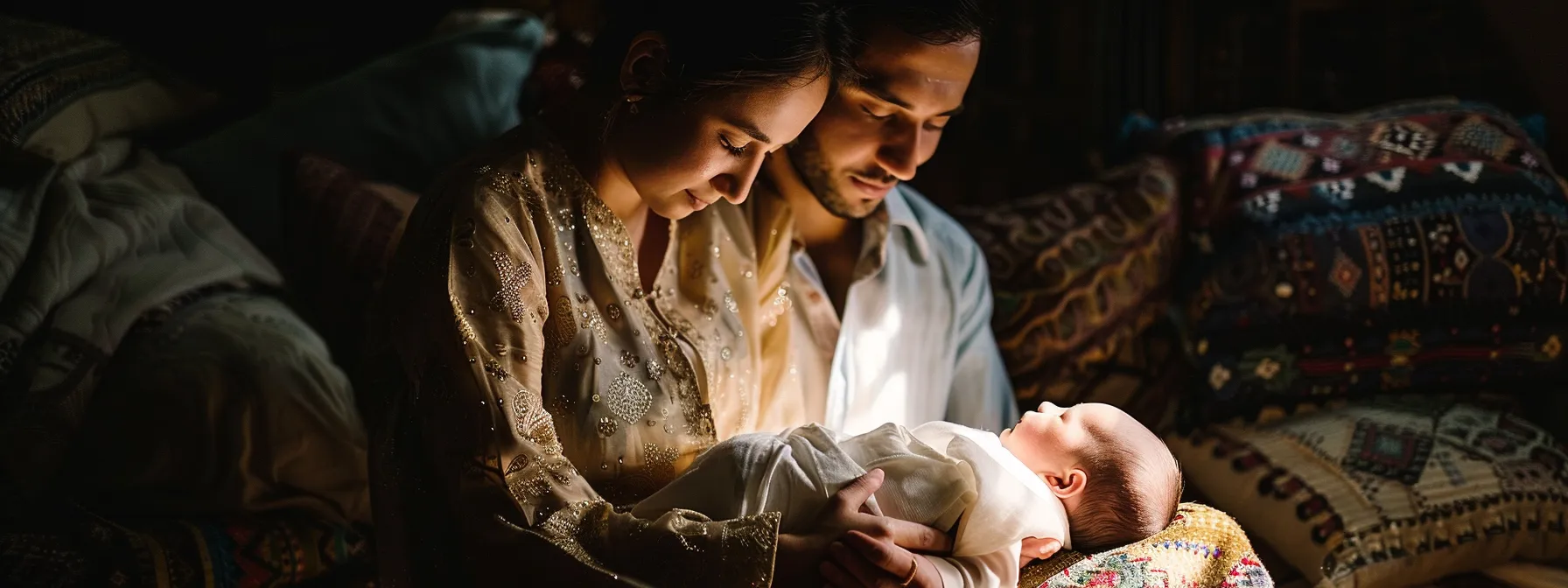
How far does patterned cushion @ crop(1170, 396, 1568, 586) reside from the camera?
184 cm

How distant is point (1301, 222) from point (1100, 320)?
368 mm

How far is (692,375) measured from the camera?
1.51 meters

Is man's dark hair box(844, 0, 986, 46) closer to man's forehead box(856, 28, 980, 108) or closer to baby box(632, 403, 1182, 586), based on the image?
man's forehead box(856, 28, 980, 108)

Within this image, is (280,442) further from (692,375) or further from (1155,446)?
(1155,446)

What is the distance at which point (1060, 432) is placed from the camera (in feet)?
4.72

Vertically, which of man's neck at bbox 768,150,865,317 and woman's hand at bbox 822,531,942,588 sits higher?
man's neck at bbox 768,150,865,317

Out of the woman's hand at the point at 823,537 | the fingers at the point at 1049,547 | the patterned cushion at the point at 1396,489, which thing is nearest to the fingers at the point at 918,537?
the woman's hand at the point at 823,537

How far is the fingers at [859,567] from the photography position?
1.24 m

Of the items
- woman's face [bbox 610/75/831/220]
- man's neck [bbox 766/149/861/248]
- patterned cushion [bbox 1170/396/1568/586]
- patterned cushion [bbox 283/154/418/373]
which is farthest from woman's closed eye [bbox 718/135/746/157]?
patterned cushion [bbox 1170/396/1568/586]

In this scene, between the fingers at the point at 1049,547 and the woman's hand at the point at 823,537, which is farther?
the fingers at the point at 1049,547

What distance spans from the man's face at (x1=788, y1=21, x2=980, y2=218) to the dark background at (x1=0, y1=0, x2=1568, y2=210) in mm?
888

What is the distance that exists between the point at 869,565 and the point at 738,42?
1.80 feet

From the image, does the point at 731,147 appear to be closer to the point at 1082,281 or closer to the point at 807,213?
the point at 807,213

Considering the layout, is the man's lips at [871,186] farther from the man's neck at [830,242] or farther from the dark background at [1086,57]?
the dark background at [1086,57]
